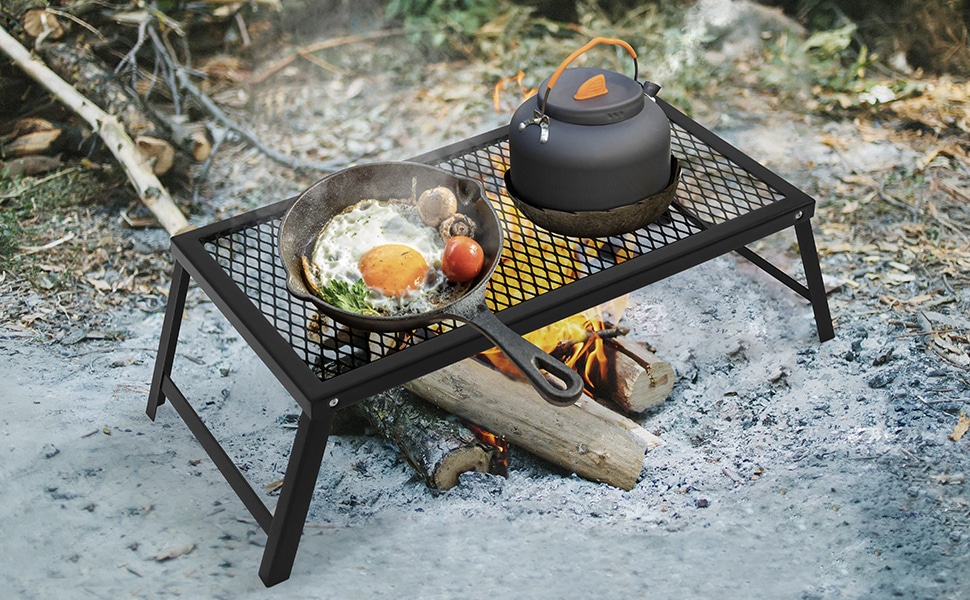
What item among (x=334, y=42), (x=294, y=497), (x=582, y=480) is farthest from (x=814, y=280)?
(x=334, y=42)

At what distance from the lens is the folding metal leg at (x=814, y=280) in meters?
4.23

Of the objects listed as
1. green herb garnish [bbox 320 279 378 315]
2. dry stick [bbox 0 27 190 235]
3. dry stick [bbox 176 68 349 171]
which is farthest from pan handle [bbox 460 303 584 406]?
dry stick [bbox 176 68 349 171]

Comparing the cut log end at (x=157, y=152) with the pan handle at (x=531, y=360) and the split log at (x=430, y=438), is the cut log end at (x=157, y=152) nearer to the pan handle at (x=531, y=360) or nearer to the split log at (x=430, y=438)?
the split log at (x=430, y=438)

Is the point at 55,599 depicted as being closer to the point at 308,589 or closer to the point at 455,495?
the point at 308,589

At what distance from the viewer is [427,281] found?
139 inches

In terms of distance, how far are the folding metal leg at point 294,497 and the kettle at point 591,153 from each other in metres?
1.22

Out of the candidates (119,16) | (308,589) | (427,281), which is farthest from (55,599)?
(119,16)

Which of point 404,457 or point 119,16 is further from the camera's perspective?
point 119,16

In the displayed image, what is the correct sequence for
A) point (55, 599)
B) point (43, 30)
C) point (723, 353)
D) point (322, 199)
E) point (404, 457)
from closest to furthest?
1. point (55, 599)
2. point (322, 199)
3. point (404, 457)
4. point (723, 353)
5. point (43, 30)

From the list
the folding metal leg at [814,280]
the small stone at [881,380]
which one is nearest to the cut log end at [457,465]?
the folding metal leg at [814,280]

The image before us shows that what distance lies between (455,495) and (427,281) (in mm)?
962

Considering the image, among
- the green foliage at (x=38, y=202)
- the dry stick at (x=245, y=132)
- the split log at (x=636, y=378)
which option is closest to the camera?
the split log at (x=636, y=378)

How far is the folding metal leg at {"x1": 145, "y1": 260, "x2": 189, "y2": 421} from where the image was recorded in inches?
155

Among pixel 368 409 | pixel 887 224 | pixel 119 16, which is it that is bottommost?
pixel 887 224
